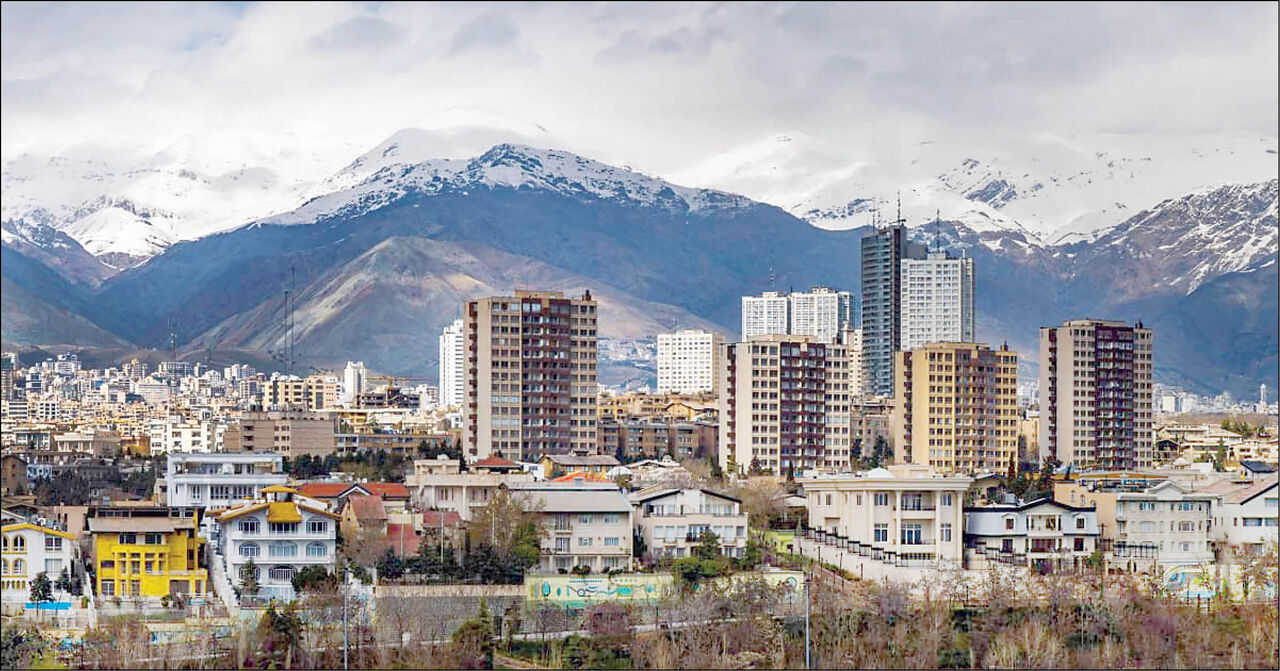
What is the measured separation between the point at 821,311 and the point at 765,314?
131 inches

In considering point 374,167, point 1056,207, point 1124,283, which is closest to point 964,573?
point 1124,283

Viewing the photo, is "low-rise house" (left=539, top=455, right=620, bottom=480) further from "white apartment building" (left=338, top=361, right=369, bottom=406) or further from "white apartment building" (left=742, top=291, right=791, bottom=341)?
"white apartment building" (left=742, top=291, right=791, bottom=341)

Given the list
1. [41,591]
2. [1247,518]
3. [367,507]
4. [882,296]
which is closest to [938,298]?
[882,296]

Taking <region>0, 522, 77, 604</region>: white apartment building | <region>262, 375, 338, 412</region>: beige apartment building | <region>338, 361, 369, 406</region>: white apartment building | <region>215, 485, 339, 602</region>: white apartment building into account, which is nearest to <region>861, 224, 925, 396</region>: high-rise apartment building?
<region>338, 361, 369, 406</region>: white apartment building

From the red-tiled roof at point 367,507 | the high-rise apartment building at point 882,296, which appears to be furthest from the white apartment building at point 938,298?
the red-tiled roof at point 367,507

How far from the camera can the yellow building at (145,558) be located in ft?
45.5

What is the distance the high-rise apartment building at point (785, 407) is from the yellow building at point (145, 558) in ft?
35.4

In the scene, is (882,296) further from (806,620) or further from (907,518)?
(806,620)

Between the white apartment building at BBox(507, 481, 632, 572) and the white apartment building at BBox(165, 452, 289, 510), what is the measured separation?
226 cm

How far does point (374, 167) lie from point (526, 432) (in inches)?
1989

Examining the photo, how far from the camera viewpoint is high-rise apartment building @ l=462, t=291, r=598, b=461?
25500 millimetres

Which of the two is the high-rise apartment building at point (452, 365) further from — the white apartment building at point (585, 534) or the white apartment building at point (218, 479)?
the white apartment building at point (585, 534)

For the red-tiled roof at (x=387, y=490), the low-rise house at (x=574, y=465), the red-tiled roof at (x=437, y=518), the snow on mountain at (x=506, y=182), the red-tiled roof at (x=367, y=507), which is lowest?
the red-tiled roof at (x=437, y=518)

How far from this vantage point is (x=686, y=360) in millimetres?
49750
